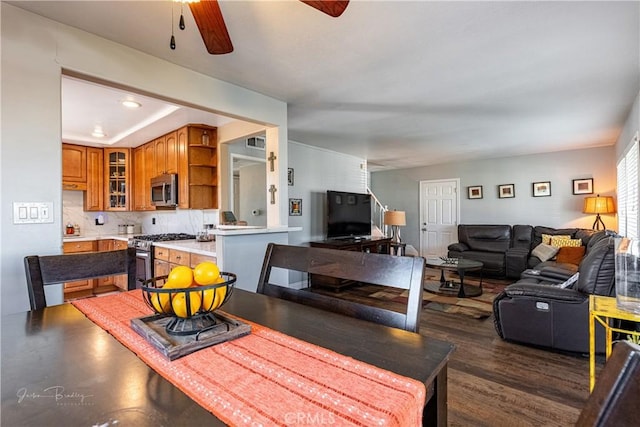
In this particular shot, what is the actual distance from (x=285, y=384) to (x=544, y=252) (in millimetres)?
5785

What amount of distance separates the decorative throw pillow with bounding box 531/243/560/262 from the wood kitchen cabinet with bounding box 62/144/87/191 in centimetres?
729

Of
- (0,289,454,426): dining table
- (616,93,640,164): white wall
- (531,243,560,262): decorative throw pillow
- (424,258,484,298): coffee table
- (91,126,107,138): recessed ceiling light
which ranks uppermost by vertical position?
(91,126,107,138): recessed ceiling light

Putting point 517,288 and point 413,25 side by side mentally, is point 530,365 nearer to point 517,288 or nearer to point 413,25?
point 517,288

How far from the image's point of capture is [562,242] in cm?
507

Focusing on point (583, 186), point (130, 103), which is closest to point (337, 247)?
point (130, 103)

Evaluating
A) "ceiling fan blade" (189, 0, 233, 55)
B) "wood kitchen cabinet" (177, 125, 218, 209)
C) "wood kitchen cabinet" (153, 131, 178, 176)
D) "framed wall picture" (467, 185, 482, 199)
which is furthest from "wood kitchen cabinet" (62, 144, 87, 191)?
"framed wall picture" (467, 185, 482, 199)

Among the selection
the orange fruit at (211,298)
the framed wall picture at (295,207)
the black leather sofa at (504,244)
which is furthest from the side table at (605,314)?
the framed wall picture at (295,207)

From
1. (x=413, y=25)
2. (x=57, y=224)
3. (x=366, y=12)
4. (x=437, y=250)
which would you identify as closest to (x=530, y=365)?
(x=413, y=25)

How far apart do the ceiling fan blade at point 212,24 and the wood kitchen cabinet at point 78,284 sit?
3942 millimetres

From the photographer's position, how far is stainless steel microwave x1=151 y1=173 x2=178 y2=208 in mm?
4012

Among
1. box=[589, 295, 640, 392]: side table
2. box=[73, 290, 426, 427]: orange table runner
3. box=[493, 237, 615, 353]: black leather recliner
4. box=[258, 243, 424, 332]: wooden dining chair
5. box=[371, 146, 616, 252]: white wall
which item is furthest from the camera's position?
box=[371, 146, 616, 252]: white wall

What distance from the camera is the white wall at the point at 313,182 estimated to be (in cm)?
498

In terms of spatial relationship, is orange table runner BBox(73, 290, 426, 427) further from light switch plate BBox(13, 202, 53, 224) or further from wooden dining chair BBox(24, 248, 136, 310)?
light switch plate BBox(13, 202, 53, 224)

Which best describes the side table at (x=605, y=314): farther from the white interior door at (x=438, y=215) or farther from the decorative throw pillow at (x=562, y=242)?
the white interior door at (x=438, y=215)
